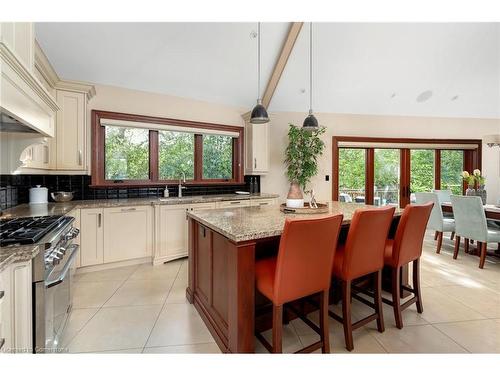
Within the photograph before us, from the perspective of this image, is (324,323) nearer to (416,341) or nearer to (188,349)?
(416,341)

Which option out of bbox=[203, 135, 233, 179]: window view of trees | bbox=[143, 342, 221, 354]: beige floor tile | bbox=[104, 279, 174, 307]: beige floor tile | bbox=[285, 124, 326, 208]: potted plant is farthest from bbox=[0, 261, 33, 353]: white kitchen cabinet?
bbox=[285, 124, 326, 208]: potted plant

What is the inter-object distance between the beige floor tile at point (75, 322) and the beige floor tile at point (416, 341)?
7.67ft

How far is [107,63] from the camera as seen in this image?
3238 mm

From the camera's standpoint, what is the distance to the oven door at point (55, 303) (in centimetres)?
134

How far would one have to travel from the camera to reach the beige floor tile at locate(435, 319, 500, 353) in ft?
5.65

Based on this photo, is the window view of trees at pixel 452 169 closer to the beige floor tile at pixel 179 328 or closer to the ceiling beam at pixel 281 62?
the ceiling beam at pixel 281 62

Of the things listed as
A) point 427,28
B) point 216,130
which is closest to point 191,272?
point 216,130

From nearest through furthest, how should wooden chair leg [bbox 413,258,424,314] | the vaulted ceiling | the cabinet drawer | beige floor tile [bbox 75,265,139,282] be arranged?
→ wooden chair leg [bbox 413,258,424,314]
beige floor tile [bbox 75,265,139,282]
the vaulted ceiling
the cabinet drawer

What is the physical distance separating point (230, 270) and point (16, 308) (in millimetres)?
1064

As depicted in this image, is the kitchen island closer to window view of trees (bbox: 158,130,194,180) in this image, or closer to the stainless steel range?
the stainless steel range

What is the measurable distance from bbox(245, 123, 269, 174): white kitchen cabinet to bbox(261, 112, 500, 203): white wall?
0.38 metres

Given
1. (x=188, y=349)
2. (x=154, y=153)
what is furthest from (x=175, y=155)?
(x=188, y=349)
